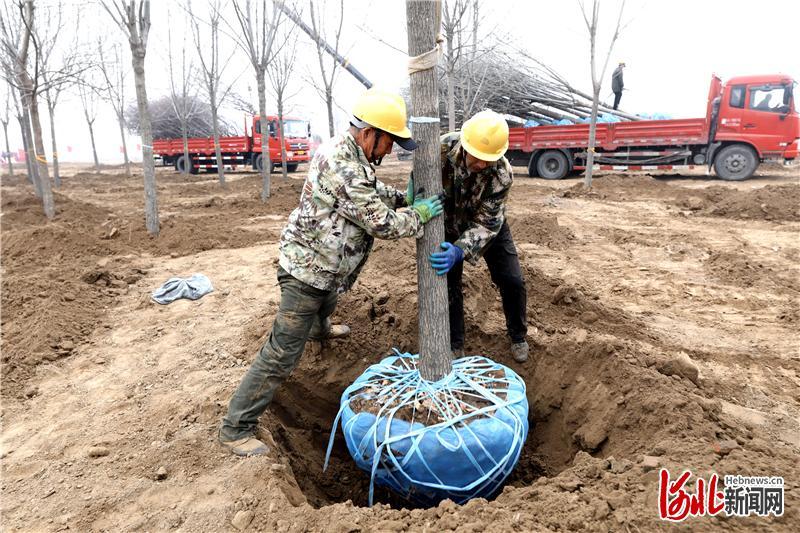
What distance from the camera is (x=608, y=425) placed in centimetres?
279

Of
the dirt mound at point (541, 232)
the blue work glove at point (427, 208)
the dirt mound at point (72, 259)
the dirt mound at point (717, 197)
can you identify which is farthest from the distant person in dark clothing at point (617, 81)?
the blue work glove at point (427, 208)

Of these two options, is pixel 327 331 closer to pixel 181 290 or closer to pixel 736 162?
pixel 181 290

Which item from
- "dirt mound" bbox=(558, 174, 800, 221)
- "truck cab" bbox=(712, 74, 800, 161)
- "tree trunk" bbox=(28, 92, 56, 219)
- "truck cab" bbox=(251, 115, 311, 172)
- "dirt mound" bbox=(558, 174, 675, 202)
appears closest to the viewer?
"tree trunk" bbox=(28, 92, 56, 219)

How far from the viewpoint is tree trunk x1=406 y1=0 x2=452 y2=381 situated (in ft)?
8.07

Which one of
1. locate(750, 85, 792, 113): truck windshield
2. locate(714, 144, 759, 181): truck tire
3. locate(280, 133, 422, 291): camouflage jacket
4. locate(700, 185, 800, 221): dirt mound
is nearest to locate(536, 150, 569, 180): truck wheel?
locate(714, 144, 759, 181): truck tire

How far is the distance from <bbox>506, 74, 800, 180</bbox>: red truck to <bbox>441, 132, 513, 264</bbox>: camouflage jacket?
1317cm

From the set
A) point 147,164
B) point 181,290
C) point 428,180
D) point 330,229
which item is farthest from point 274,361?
point 147,164

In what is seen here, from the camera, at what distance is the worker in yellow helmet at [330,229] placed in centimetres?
243

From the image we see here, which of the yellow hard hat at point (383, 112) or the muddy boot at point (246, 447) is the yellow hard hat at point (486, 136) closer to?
the yellow hard hat at point (383, 112)

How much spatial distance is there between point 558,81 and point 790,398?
15444 millimetres

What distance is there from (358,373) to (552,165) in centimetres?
1421

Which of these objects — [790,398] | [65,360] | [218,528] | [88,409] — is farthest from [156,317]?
[790,398]

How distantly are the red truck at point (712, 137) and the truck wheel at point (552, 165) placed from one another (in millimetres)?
32

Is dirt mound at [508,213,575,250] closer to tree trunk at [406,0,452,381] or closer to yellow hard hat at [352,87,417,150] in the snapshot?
tree trunk at [406,0,452,381]
